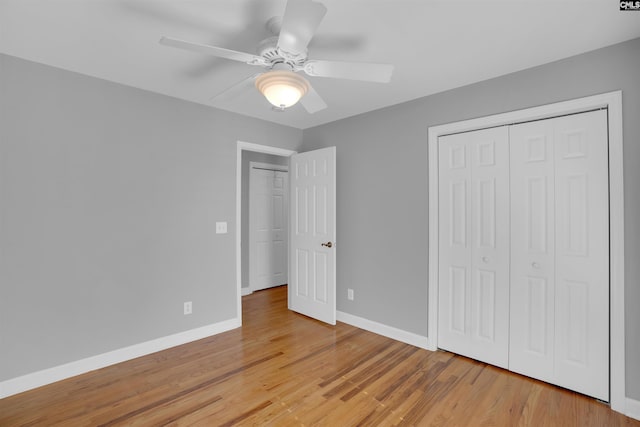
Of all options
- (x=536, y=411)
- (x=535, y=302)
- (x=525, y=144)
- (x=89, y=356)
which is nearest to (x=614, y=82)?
(x=525, y=144)

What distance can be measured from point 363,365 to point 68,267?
2.52m

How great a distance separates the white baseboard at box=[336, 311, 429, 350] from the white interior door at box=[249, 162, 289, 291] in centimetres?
194

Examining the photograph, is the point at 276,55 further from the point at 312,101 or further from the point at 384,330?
the point at 384,330

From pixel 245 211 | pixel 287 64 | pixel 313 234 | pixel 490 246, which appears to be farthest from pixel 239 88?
pixel 245 211

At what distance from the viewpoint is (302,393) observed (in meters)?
2.22

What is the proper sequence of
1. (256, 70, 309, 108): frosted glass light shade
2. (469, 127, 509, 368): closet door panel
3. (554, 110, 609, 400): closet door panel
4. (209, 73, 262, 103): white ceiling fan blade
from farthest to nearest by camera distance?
(469, 127, 509, 368): closet door panel < (554, 110, 609, 400): closet door panel < (209, 73, 262, 103): white ceiling fan blade < (256, 70, 309, 108): frosted glass light shade

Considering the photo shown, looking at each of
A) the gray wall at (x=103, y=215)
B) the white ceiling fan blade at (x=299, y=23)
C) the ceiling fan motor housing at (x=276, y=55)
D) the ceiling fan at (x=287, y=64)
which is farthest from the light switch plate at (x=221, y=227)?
the white ceiling fan blade at (x=299, y=23)

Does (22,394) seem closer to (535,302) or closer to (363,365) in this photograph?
(363,365)

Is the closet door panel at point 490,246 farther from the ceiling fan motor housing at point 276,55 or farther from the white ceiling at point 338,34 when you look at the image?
the ceiling fan motor housing at point 276,55

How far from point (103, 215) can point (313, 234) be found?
6.88ft

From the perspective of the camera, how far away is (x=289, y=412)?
2.02 metres

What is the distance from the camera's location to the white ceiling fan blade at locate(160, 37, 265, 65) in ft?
4.77

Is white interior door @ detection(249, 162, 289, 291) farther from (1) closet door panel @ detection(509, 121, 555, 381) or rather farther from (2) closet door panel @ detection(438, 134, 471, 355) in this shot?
(1) closet door panel @ detection(509, 121, 555, 381)

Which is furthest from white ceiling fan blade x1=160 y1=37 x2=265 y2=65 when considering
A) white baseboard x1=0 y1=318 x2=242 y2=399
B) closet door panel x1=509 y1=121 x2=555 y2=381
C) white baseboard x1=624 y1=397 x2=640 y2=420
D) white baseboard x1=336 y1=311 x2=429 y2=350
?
white baseboard x1=624 y1=397 x2=640 y2=420
